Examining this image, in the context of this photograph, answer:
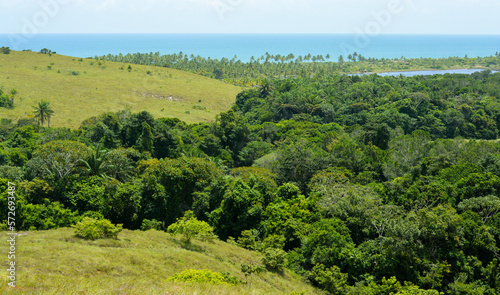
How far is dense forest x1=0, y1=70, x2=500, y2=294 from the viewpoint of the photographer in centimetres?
2348

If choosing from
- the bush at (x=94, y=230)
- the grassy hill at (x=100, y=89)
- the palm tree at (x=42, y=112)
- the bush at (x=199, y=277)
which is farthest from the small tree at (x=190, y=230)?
the grassy hill at (x=100, y=89)

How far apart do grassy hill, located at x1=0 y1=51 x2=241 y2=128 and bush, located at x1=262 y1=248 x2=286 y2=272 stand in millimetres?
51279

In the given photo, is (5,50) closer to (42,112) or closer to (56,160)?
(42,112)

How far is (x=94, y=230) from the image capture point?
22125mm

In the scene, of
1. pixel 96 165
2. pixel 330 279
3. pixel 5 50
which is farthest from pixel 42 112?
pixel 5 50

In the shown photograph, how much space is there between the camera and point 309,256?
83.7 feet

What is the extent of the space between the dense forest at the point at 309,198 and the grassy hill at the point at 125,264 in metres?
2.53

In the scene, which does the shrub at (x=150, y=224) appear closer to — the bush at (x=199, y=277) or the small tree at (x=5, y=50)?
the bush at (x=199, y=277)

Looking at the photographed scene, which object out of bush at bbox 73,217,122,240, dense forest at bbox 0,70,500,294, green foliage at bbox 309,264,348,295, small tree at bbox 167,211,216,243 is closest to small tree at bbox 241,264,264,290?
dense forest at bbox 0,70,500,294

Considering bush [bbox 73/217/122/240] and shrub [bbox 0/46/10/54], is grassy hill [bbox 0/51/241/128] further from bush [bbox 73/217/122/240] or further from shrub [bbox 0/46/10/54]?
bush [bbox 73/217/122/240]

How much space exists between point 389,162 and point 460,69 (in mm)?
165925

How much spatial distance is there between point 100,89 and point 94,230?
226 ft

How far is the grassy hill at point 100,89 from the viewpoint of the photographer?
7059cm

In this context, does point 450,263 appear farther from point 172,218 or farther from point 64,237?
point 64,237
